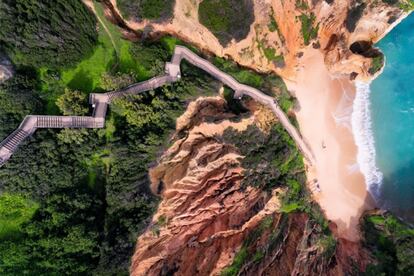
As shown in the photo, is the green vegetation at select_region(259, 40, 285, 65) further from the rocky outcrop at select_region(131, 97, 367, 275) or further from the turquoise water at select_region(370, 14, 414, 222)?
the turquoise water at select_region(370, 14, 414, 222)

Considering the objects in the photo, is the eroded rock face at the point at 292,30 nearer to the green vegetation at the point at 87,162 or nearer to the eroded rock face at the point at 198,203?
the green vegetation at the point at 87,162

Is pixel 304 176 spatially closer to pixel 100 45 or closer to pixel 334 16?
pixel 334 16

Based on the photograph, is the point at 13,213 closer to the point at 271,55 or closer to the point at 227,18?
the point at 227,18

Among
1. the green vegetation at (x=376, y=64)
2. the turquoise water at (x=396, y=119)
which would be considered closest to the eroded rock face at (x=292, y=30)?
the green vegetation at (x=376, y=64)

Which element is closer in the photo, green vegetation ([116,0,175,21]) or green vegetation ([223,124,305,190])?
green vegetation ([116,0,175,21])

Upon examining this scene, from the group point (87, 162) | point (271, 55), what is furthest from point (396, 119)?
point (87, 162)

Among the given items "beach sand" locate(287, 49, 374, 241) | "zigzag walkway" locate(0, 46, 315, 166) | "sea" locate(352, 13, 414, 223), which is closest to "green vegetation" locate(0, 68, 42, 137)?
"zigzag walkway" locate(0, 46, 315, 166)
